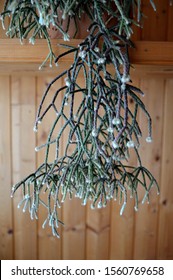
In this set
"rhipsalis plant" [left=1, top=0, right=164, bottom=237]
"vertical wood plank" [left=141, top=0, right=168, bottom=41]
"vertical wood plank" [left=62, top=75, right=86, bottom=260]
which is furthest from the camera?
"vertical wood plank" [left=62, top=75, right=86, bottom=260]

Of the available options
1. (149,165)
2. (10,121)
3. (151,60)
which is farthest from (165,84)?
(10,121)

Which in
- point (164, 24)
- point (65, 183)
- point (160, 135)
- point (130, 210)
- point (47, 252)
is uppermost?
point (164, 24)

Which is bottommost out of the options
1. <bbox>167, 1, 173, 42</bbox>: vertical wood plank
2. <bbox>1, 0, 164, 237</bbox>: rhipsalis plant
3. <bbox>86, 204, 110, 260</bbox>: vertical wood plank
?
<bbox>86, 204, 110, 260</bbox>: vertical wood plank

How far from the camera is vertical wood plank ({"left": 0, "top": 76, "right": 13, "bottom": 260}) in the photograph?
116cm

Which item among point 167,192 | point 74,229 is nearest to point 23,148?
point 74,229

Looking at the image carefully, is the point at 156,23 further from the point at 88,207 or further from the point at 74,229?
the point at 74,229

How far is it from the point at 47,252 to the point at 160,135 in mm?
684

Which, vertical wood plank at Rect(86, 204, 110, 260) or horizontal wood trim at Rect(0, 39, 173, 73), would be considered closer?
horizontal wood trim at Rect(0, 39, 173, 73)

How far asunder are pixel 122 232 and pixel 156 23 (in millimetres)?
849

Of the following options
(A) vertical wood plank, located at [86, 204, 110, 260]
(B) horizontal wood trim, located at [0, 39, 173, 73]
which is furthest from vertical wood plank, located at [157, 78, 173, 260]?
(B) horizontal wood trim, located at [0, 39, 173, 73]

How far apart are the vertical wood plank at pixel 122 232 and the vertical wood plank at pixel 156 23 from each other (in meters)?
0.65

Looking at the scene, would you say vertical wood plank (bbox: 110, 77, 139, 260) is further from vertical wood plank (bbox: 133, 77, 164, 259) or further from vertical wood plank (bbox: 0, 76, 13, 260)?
vertical wood plank (bbox: 0, 76, 13, 260)
